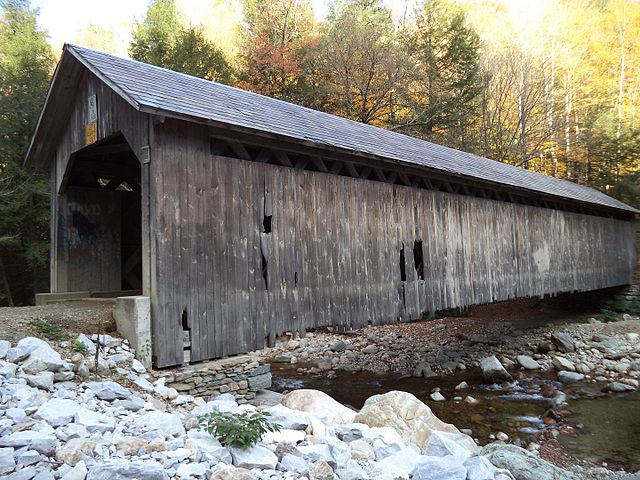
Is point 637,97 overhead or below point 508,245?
overhead

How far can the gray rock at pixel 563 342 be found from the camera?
12.5 meters

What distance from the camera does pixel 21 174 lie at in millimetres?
12555

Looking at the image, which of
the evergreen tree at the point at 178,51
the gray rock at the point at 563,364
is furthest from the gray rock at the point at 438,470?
the evergreen tree at the point at 178,51

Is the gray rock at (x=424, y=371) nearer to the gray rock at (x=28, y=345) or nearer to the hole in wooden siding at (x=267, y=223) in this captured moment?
the hole in wooden siding at (x=267, y=223)

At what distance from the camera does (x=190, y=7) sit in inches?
886

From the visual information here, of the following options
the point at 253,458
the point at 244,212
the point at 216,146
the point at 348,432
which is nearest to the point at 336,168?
the point at 244,212

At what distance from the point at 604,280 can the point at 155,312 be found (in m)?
14.9

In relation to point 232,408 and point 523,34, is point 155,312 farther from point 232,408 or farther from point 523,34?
point 523,34

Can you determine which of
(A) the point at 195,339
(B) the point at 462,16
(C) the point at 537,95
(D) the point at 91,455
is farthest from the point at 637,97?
(D) the point at 91,455

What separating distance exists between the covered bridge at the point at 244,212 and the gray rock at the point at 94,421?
1.59m

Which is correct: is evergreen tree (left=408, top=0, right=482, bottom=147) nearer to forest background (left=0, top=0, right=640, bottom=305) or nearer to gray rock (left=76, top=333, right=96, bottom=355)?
forest background (left=0, top=0, right=640, bottom=305)

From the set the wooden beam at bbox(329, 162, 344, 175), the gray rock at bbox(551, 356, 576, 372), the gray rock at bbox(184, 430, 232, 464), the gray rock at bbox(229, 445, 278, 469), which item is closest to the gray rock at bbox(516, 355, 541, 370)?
the gray rock at bbox(551, 356, 576, 372)

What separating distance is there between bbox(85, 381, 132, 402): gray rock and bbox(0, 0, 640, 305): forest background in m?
14.4

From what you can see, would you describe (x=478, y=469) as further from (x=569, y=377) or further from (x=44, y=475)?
(x=569, y=377)
